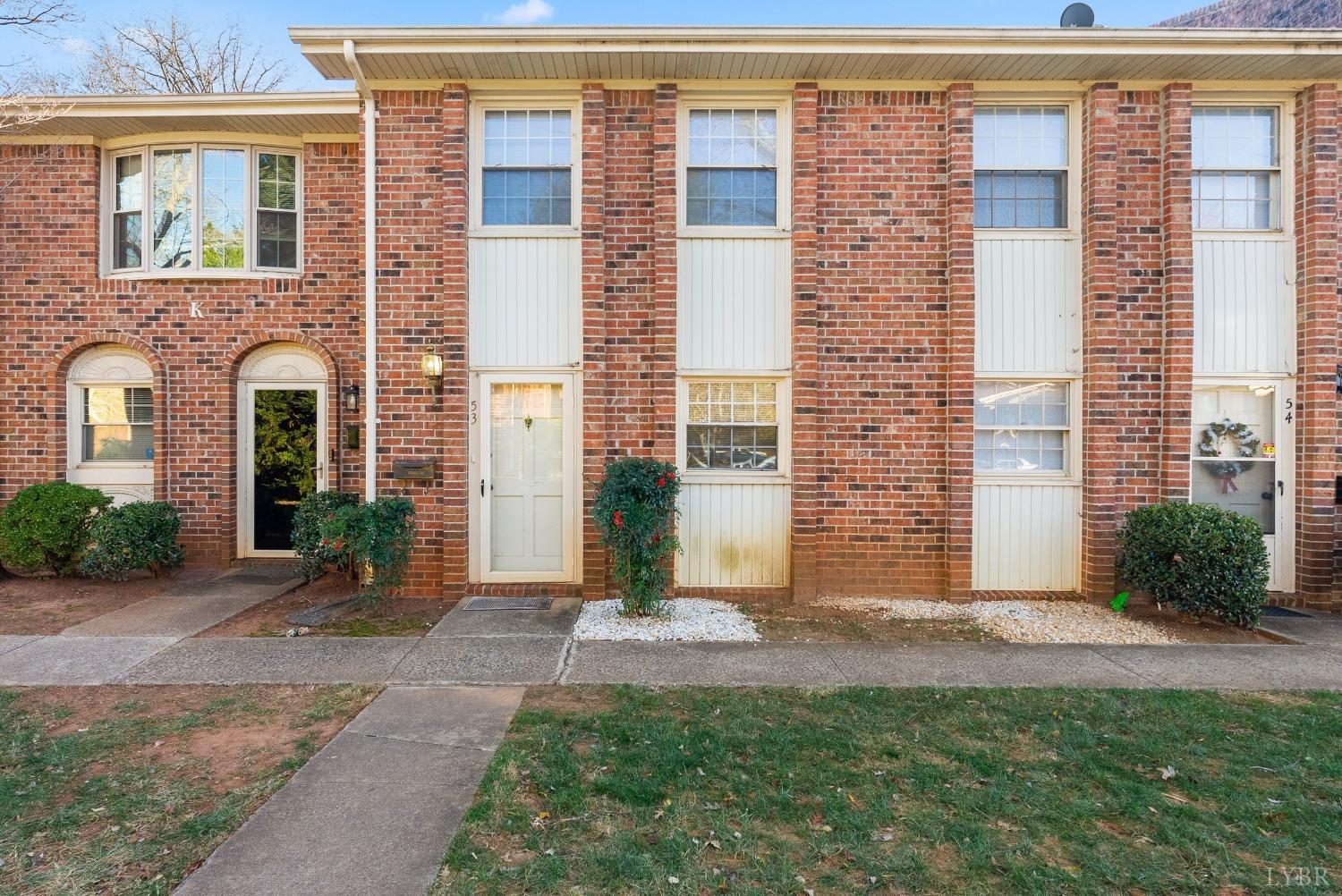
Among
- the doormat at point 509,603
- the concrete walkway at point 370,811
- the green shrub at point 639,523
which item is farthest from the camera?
the doormat at point 509,603

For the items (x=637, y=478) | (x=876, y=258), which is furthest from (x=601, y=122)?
(x=637, y=478)

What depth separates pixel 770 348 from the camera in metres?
6.51

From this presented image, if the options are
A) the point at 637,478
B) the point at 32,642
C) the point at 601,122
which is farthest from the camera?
the point at 601,122

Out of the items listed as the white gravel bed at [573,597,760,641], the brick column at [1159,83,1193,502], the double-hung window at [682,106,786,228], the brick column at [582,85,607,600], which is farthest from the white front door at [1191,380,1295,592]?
the brick column at [582,85,607,600]

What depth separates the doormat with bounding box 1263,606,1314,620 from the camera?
6109 millimetres

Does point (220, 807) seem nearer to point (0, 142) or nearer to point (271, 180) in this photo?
point (271, 180)

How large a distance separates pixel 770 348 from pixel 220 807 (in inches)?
213

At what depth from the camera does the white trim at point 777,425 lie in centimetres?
650

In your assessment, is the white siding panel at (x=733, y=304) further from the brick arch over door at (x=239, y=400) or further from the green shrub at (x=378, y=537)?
the brick arch over door at (x=239, y=400)

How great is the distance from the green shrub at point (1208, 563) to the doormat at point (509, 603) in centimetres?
559

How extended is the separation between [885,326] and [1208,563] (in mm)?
3450

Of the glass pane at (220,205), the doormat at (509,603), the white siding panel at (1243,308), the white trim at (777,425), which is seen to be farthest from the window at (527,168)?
the white siding panel at (1243,308)

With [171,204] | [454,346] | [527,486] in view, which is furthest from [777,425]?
[171,204]

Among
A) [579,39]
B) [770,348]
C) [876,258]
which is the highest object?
[579,39]
